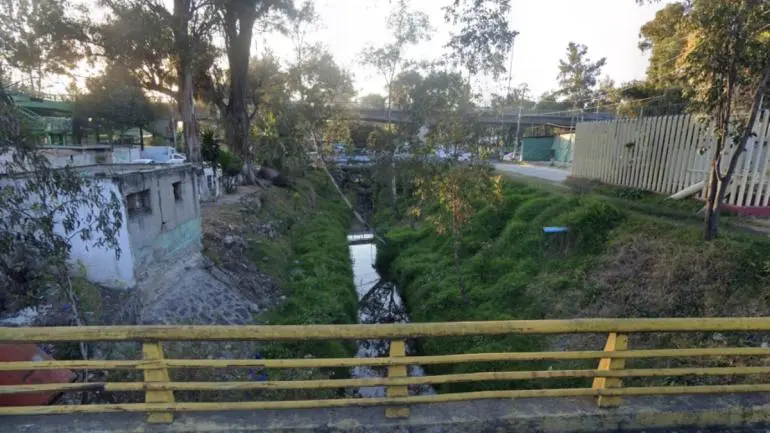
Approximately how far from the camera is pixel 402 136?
2330cm

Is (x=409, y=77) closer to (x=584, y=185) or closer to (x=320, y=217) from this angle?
(x=320, y=217)

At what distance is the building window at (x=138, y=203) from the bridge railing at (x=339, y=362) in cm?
521

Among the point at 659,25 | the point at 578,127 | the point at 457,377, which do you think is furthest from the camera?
the point at 659,25

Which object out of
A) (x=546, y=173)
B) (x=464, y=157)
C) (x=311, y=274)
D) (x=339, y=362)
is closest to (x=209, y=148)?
(x=311, y=274)

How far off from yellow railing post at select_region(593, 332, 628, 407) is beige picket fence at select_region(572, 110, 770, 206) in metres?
6.17

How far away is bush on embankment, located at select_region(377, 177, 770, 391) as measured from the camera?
679cm

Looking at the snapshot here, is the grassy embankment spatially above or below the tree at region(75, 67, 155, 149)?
below

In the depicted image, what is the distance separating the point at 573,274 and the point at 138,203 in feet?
30.8

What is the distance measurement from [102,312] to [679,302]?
9.56 meters

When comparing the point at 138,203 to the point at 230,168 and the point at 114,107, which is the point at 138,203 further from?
the point at 114,107

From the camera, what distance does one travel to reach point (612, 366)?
297 cm

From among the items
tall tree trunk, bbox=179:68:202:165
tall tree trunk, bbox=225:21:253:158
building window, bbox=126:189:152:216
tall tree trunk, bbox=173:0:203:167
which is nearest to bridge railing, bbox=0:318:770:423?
building window, bbox=126:189:152:216

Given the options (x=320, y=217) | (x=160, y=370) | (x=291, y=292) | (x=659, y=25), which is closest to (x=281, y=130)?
(x=320, y=217)

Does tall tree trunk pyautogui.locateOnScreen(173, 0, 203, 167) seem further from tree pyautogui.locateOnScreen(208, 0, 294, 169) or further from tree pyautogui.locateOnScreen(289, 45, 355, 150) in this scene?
tree pyautogui.locateOnScreen(289, 45, 355, 150)
